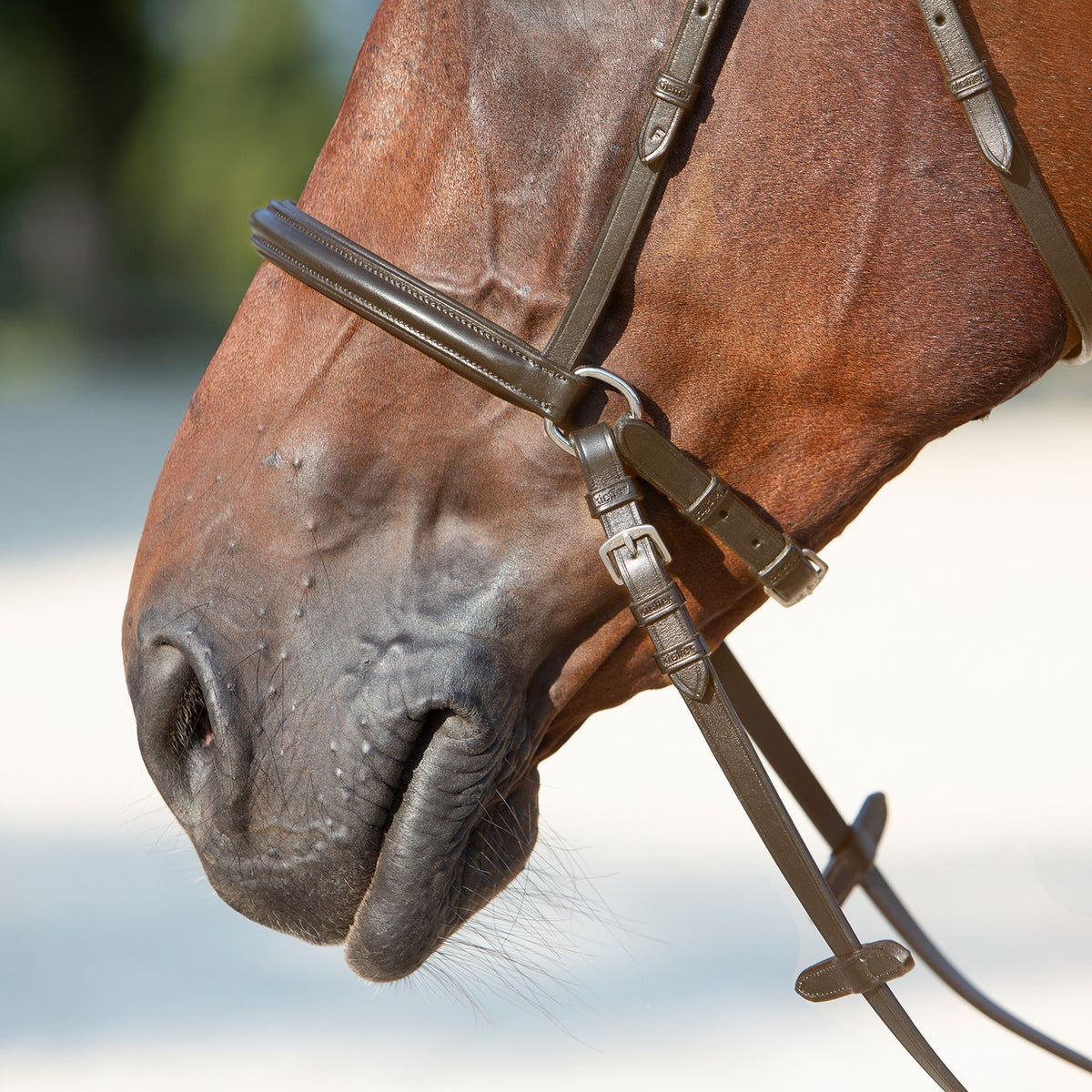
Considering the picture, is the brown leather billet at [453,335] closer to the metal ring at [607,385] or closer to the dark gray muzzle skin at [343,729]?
the metal ring at [607,385]

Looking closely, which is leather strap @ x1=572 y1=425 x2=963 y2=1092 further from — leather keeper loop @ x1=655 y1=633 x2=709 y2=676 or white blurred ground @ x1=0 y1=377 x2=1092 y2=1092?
white blurred ground @ x1=0 y1=377 x2=1092 y2=1092

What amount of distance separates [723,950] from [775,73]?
84.1 inches

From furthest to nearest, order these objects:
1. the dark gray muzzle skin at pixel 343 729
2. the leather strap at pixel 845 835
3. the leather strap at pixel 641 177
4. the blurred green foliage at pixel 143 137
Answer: the blurred green foliage at pixel 143 137 < the leather strap at pixel 845 835 < the dark gray muzzle skin at pixel 343 729 < the leather strap at pixel 641 177

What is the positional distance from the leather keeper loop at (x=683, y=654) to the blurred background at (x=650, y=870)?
15.5 inches

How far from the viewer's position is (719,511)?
1117 millimetres

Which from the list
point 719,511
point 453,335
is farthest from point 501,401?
point 719,511

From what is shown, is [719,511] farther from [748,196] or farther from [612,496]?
[748,196]

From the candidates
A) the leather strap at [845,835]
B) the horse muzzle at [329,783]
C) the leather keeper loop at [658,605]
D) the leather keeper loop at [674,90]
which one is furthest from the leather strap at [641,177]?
the leather strap at [845,835]

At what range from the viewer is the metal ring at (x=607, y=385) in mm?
1058

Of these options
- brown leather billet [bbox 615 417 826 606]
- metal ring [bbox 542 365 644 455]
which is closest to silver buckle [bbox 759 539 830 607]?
brown leather billet [bbox 615 417 826 606]

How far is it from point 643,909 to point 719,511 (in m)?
1.95

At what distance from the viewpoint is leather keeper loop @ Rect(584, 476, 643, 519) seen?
1069 mm

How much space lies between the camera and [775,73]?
1021 mm

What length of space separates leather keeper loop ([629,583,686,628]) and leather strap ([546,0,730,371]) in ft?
0.74
